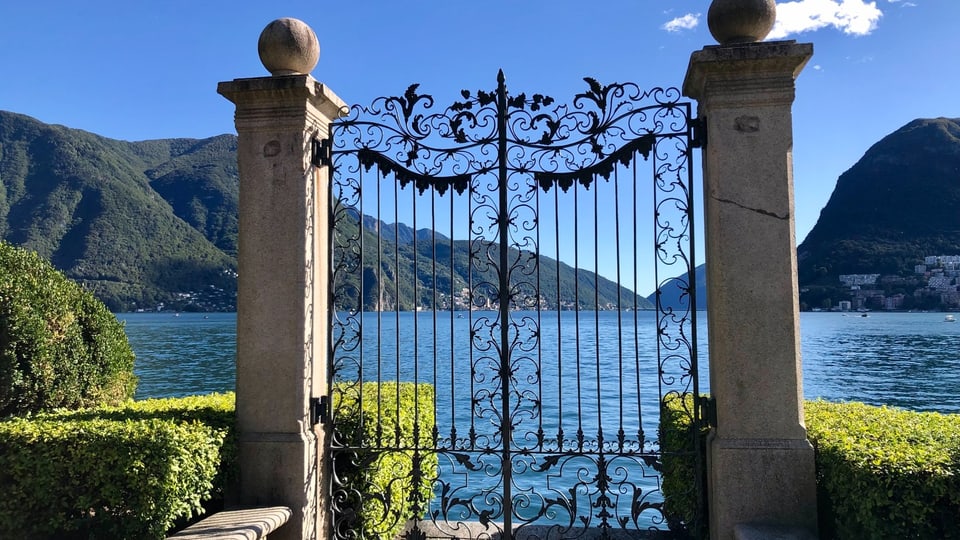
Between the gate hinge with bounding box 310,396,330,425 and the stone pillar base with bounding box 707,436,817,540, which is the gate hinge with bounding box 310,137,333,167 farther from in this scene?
the stone pillar base with bounding box 707,436,817,540

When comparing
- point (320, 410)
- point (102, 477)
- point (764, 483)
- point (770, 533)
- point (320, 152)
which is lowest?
point (770, 533)

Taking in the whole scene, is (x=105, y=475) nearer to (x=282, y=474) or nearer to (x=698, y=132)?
(x=282, y=474)

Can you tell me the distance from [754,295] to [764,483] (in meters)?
1.36

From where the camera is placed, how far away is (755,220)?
4254 mm

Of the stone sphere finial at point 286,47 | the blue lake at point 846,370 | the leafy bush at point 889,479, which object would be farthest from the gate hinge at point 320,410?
the blue lake at point 846,370

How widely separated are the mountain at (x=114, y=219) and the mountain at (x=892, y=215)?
307ft

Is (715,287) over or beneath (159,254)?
beneath

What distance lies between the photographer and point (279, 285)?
4711mm

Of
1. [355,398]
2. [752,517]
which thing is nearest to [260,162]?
[355,398]

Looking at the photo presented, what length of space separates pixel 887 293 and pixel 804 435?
95.5 meters

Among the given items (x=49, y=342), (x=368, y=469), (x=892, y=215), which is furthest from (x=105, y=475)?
(x=892, y=215)

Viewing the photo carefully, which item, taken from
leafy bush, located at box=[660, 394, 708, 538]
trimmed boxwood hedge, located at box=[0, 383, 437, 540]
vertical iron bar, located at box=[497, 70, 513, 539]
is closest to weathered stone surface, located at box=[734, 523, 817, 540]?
leafy bush, located at box=[660, 394, 708, 538]

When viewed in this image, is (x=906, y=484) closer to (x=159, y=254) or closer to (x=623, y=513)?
(x=623, y=513)

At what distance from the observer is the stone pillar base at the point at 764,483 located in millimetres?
4059
